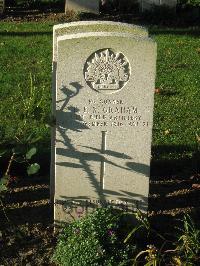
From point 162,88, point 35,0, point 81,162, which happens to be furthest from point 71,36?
point 35,0

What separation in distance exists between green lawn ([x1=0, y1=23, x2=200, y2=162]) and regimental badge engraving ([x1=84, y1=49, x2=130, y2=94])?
17.5 inches

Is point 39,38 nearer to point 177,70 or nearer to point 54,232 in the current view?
point 177,70

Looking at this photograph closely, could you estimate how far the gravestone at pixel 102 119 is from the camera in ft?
14.0

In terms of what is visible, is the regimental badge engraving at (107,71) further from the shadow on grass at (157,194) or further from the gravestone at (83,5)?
the gravestone at (83,5)

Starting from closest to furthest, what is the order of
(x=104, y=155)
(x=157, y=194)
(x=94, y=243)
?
(x=94, y=243) → (x=104, y=155) → (x=157, y=194)

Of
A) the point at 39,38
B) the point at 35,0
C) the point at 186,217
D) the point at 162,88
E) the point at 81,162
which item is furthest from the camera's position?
the point at 35,0

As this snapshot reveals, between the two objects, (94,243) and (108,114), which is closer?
(94,243)

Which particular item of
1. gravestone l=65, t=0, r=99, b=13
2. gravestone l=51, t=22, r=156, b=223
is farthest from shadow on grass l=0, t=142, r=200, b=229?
gravestone l=65, t=0, r=99, b=13

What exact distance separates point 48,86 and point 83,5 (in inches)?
171

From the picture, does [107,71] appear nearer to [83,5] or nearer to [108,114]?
[108,114]

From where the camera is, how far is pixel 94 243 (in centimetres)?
425

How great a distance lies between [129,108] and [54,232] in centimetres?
113

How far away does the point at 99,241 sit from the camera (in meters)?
4.30

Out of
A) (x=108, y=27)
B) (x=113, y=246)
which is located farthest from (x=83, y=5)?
(x=113, y=246)
